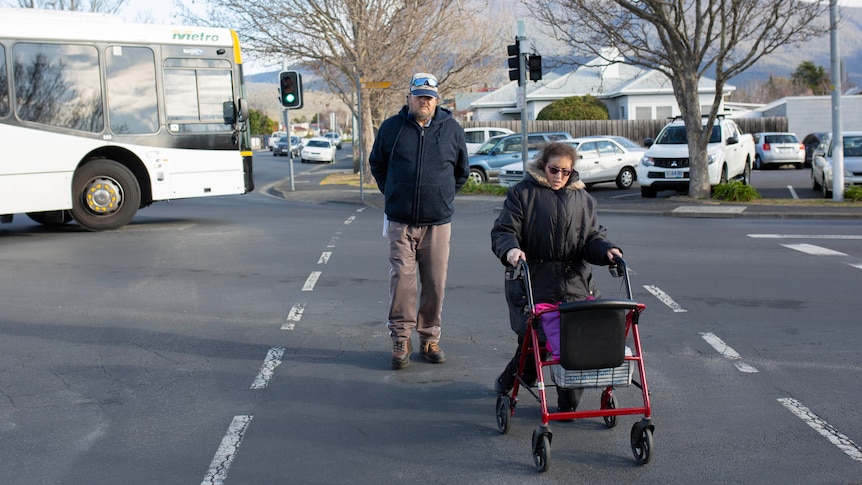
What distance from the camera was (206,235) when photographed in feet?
51.7

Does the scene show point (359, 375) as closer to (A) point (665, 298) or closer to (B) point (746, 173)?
(A) point (665, 298)

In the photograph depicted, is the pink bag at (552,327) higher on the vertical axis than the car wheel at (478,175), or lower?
lower

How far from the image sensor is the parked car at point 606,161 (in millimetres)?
27219

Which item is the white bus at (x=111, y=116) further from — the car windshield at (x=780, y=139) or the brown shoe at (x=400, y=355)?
the car windshield at (x=780, y=139)

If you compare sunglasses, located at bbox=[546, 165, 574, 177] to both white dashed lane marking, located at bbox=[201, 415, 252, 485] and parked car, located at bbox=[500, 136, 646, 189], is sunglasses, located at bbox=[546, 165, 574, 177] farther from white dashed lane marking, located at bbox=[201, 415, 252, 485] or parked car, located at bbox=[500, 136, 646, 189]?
parked car, located at bbox=[500, 136, 646, 189]

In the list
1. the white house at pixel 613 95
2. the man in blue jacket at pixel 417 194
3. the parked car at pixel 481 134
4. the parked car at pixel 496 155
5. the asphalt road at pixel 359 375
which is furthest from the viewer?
the white house at pixel 613 95

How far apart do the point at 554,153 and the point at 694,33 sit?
17.4 metres

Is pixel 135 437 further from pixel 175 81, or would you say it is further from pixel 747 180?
pixel 747 180

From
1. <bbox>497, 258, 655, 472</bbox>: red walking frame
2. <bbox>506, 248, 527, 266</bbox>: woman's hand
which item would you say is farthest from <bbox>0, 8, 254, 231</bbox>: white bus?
<bbox>497, 258, 655, 472</bbox>: red walking frame

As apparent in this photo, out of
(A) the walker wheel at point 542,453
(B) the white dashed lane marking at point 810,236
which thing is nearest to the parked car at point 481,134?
(B) the white dashed lane marking at point 810,236

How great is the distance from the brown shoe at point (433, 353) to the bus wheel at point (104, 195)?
10.5 metres

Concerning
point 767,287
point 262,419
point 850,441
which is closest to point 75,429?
point 262,419

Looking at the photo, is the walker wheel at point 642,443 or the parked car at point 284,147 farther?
the parked car at point 284,147

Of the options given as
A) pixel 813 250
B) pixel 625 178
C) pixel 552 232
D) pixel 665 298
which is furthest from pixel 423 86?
pixel 625 178
